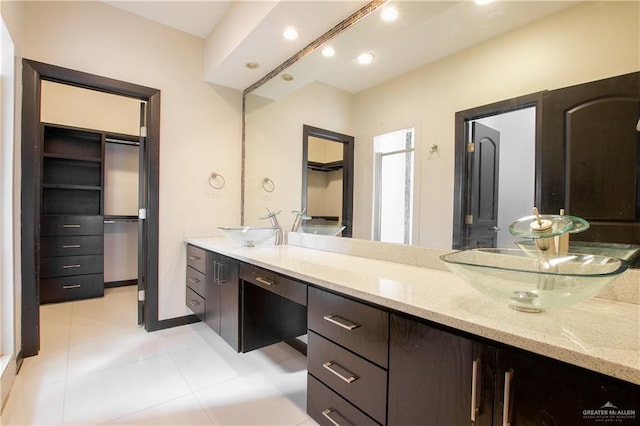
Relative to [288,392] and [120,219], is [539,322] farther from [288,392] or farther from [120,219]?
[120,219]

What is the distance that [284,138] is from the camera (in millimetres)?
2664

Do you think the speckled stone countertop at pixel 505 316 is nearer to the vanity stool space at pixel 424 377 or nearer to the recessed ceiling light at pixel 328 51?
the vanity stool space at pixel 424 377

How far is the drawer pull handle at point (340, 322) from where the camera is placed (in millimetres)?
1118

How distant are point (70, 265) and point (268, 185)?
8.31 ft

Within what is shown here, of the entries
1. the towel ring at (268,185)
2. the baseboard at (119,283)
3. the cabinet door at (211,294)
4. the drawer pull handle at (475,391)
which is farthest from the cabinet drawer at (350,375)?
the baseboard at (119,283)

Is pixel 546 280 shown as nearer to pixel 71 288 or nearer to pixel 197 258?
pixel 197 258

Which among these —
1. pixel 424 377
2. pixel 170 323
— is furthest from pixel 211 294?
pixel 424 377

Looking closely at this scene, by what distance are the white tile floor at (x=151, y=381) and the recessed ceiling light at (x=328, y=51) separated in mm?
2221

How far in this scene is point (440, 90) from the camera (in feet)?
5.23

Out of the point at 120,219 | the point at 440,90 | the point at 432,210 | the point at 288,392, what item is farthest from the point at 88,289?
the point at 440,90

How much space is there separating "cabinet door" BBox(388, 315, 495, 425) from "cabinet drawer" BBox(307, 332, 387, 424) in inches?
1.9

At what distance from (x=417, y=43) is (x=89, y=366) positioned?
9.59ft

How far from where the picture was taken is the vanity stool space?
0.64 metres

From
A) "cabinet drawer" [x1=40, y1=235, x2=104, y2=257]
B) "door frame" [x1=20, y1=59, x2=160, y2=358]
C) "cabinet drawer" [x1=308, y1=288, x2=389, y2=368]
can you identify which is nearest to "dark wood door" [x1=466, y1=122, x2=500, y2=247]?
"cabinet drawer" [x1=308, y1=288, x2=389, y2=368]
